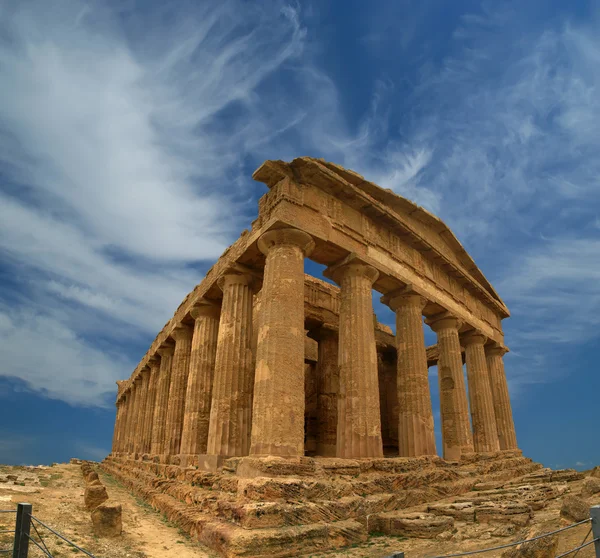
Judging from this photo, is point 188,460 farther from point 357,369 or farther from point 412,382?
point 412,382

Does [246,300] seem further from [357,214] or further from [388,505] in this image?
A: [388,505]

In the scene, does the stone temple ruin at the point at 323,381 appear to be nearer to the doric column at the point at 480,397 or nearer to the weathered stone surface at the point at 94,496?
the doric column at the point at 480,397

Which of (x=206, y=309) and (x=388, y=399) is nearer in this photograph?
(x=206, y=309)

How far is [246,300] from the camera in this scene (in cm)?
1596

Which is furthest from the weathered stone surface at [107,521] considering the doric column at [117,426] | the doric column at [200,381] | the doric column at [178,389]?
the doric column at [117,426]

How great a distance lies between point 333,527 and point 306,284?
12387 mm

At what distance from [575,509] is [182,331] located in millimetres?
18598

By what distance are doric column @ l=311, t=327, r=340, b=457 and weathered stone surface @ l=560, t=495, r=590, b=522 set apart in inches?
466

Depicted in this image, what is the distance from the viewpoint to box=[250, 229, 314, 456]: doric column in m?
11.0

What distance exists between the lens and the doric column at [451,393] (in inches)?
716

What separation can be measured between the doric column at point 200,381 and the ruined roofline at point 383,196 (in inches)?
305

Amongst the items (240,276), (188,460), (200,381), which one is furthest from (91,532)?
(200,381)

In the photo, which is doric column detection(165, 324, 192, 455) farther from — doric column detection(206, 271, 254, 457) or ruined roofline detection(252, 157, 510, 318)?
ruined roofline detection(252, 157, 510, 318)

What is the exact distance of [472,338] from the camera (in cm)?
2198
